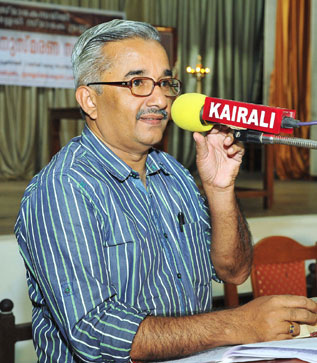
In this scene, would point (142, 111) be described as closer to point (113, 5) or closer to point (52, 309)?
point (52, 309)

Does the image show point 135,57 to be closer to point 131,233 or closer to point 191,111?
point 191,111

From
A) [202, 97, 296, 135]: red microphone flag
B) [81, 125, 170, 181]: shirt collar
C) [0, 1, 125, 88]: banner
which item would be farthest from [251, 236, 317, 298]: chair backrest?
[0, 1, 125, 88]: banner

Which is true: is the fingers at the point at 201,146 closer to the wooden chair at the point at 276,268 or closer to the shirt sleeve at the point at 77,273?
the shirt sleeve at the point at 77,273

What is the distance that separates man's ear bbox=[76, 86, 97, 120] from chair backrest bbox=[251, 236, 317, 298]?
31.7 inches

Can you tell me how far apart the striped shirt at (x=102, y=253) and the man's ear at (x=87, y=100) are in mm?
67

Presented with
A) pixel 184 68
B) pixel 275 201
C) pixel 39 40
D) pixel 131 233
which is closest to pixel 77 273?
pixel 131 233

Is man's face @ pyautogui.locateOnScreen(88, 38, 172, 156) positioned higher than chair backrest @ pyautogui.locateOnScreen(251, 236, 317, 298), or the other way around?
man's face @ pyautogui.locateOnScreen(88, 38, 172, 156)

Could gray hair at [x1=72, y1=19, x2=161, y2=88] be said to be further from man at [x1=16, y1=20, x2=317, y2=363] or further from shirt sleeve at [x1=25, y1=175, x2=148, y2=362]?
shirt sleeve at [x1=25, y1=175, x2=148, y2=362]

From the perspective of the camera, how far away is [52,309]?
112cm

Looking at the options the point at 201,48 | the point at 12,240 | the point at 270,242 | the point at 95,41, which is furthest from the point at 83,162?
the point at 201,48

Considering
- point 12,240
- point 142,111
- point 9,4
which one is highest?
point 9,4

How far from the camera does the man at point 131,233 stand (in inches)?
41.7

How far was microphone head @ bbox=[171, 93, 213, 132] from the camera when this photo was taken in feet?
3.59

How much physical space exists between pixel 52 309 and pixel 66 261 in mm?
105
